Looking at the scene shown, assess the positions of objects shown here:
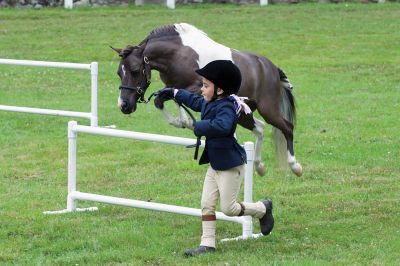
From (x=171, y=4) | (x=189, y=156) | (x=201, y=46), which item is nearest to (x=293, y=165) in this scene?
(x=201, y=46)

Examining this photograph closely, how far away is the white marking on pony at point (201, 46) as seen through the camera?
10523 mm

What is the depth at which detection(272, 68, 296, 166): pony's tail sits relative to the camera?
11.7 meters

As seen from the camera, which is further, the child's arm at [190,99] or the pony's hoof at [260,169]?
the pony's hoof at [260,169]

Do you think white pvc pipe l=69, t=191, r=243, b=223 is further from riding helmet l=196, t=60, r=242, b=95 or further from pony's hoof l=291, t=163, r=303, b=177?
pony's hoof l=291, t=163, r=303, b=177

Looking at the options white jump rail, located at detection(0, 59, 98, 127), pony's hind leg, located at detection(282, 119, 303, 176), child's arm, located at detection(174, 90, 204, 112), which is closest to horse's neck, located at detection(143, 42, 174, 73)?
child's arm, located at detection(174, 90, 204, 112)

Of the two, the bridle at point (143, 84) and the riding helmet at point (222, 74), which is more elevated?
the riding helmet at point (222, 74)

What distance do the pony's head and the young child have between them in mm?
1063

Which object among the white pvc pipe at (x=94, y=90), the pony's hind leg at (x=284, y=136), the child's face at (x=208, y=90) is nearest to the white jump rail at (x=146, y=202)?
the child's face at (x=208, y=90)

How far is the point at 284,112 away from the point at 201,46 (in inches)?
63.2

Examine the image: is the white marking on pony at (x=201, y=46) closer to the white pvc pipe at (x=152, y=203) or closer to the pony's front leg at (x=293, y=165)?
the white pvc pipe at (x=152, y=203)

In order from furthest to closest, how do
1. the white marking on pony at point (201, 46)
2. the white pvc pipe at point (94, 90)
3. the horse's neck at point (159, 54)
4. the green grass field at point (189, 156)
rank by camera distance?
the white pvc pipe at point (94, 90), the white marking on pony at point (201, 46), the horse's neck at point (159, 54), the green grass field at point (189, 156)

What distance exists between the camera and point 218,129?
8469mm

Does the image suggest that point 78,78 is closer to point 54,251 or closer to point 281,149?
point 281,149

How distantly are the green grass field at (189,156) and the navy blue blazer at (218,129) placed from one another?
2.59ft
